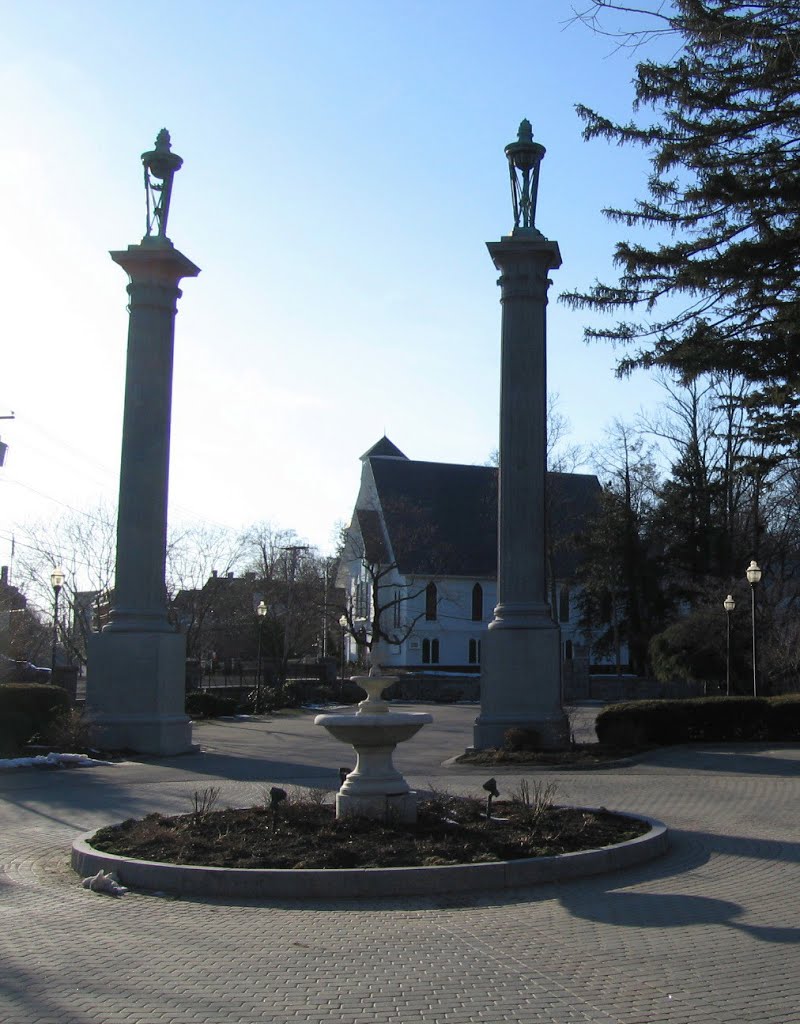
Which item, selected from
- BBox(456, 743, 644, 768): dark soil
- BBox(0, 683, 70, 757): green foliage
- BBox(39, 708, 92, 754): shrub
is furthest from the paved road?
BBox(0, 683, 70, 757): green foliage

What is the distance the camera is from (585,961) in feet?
22.6

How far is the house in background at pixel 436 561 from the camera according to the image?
226 ft

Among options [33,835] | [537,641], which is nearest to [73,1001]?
[33,835]

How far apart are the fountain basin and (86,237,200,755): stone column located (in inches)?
427

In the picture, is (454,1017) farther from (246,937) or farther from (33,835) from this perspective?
(33,835)

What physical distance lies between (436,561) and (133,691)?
161ft

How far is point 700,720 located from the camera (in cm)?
2395

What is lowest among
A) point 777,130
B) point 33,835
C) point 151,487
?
point 33,835

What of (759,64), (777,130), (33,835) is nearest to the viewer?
(33,835)

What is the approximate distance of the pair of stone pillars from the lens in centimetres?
2131

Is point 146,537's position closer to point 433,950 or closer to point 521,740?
point 521,740

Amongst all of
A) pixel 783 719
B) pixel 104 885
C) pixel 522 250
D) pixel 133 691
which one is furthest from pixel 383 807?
pixel 783 719

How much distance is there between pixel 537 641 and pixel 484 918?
1342 centimetres

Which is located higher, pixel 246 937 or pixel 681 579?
pixel 681 579
